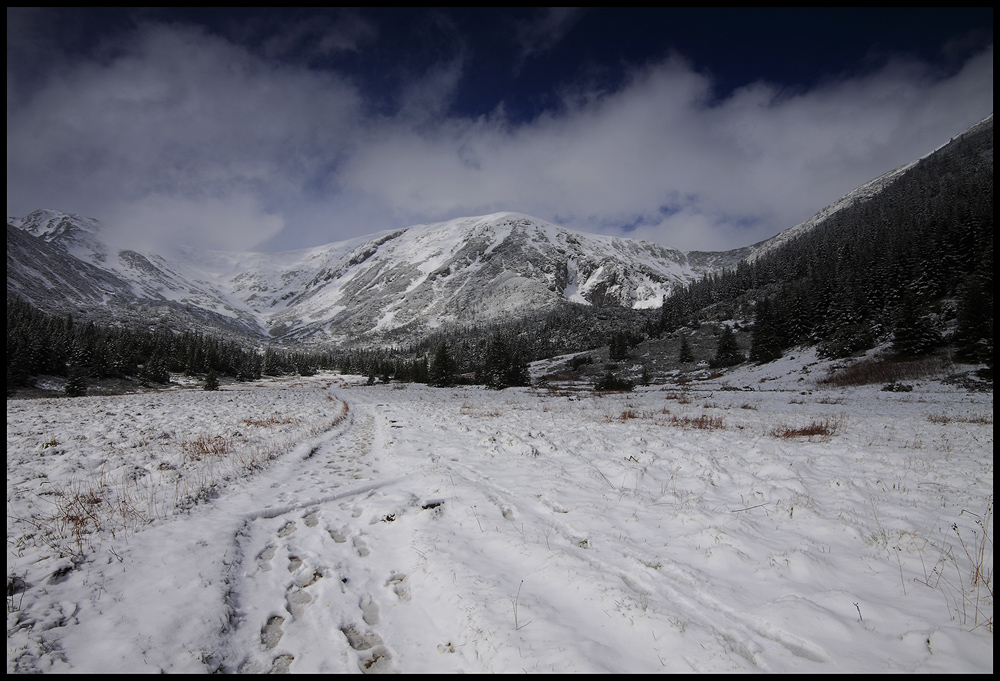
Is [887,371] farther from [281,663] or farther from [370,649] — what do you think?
[281,663]

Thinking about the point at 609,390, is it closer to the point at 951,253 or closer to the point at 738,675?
the point at 738,675

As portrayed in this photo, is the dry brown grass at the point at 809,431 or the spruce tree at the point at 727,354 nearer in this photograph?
the dry brown grass at the point at 809,431

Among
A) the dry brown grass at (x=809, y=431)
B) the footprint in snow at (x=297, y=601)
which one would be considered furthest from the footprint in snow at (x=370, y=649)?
the dry brown grass at (x=809, y=431)

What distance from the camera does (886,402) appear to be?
817 inches

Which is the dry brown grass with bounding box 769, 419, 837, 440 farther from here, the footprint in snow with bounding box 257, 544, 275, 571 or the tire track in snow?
the footprint in snow with bounding box 257, 544, 275, 571

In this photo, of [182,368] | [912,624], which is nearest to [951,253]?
[912,624]

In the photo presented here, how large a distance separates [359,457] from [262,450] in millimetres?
2608

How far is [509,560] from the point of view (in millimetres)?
5934

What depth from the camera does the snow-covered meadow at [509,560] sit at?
442 cm

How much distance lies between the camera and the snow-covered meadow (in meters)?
4.42

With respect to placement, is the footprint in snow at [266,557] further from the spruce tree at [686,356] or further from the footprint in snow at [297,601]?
the spruce tree at [686,356]

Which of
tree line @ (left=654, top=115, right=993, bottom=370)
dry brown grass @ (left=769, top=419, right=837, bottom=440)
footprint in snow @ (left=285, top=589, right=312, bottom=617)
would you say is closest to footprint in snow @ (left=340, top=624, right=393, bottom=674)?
footprint in snow @ (left=285, top=589, right=312, bottom=617)

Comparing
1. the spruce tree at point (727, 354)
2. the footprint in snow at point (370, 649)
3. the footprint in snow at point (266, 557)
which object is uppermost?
the spruce tree at point (727, 354)

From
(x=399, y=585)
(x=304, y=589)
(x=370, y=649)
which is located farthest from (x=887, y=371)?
(x=304, y=589)
